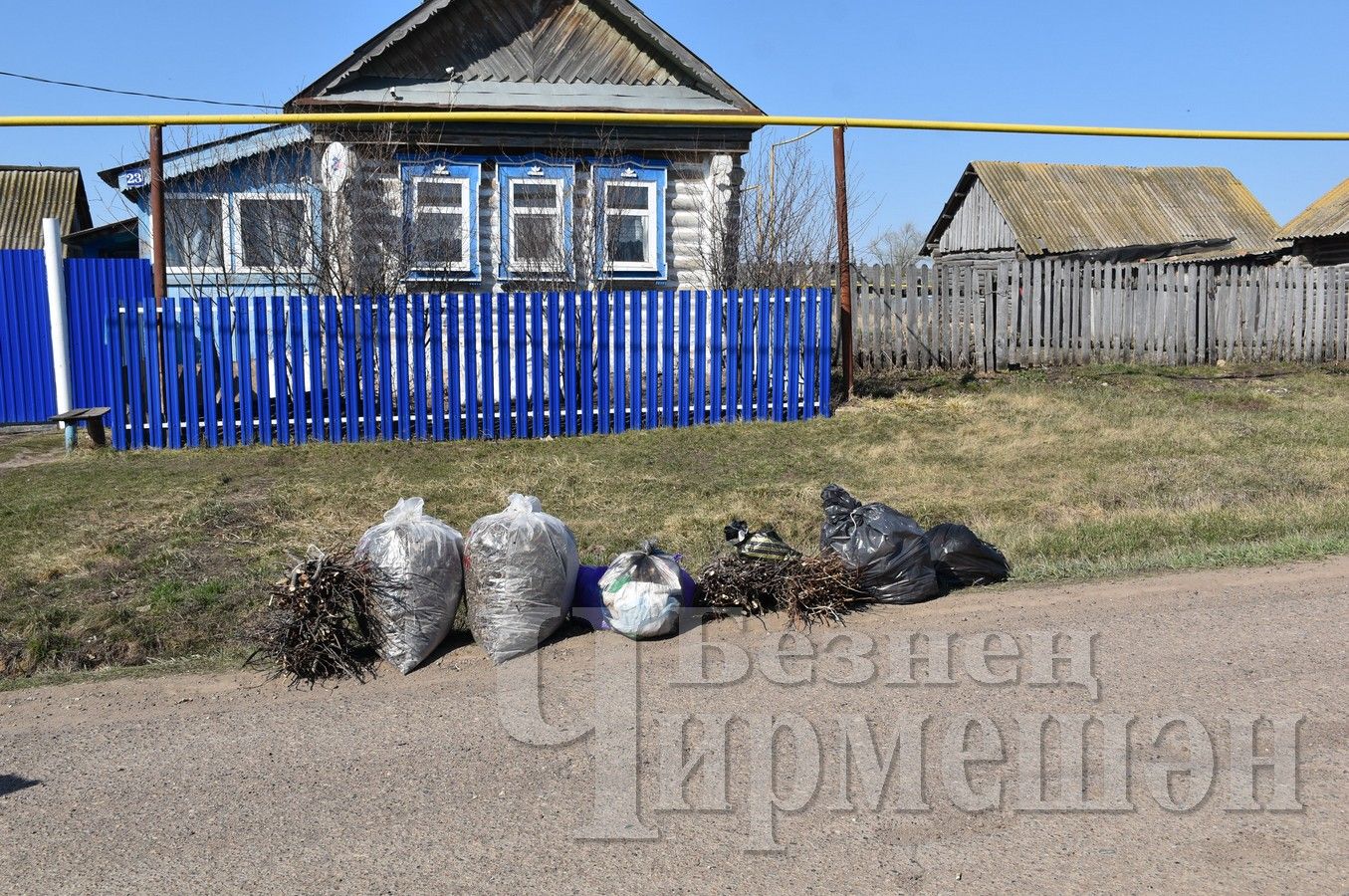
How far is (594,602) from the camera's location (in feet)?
20.7

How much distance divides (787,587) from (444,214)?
10.7 m

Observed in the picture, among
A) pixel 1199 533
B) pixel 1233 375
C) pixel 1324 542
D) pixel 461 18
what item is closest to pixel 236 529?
pixel 1199 533

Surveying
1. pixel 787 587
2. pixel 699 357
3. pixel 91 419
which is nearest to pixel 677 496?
pixel 787 587

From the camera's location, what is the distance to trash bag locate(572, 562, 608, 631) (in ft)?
20.4

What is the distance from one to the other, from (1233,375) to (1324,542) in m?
10.2

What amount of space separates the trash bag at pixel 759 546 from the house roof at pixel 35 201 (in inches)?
1143

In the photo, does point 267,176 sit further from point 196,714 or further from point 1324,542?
point 1324,542

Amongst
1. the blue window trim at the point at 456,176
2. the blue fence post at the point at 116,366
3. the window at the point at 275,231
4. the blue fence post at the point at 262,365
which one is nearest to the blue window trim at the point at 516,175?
the blue window trim at the point at 456,176

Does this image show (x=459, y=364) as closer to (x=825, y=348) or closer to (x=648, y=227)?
(x=825, y=348)

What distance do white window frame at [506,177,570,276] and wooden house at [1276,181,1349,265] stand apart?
16.5 m

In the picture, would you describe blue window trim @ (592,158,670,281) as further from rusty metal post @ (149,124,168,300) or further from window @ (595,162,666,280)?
rusty metal post @ (149,124,168,300)

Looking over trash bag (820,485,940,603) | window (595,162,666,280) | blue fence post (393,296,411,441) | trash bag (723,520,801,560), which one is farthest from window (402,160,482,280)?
trash bag (820,485,940,603)

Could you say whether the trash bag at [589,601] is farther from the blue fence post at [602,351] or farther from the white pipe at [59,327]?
the white pipe at [59,327]

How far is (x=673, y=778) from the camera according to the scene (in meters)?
4.42
